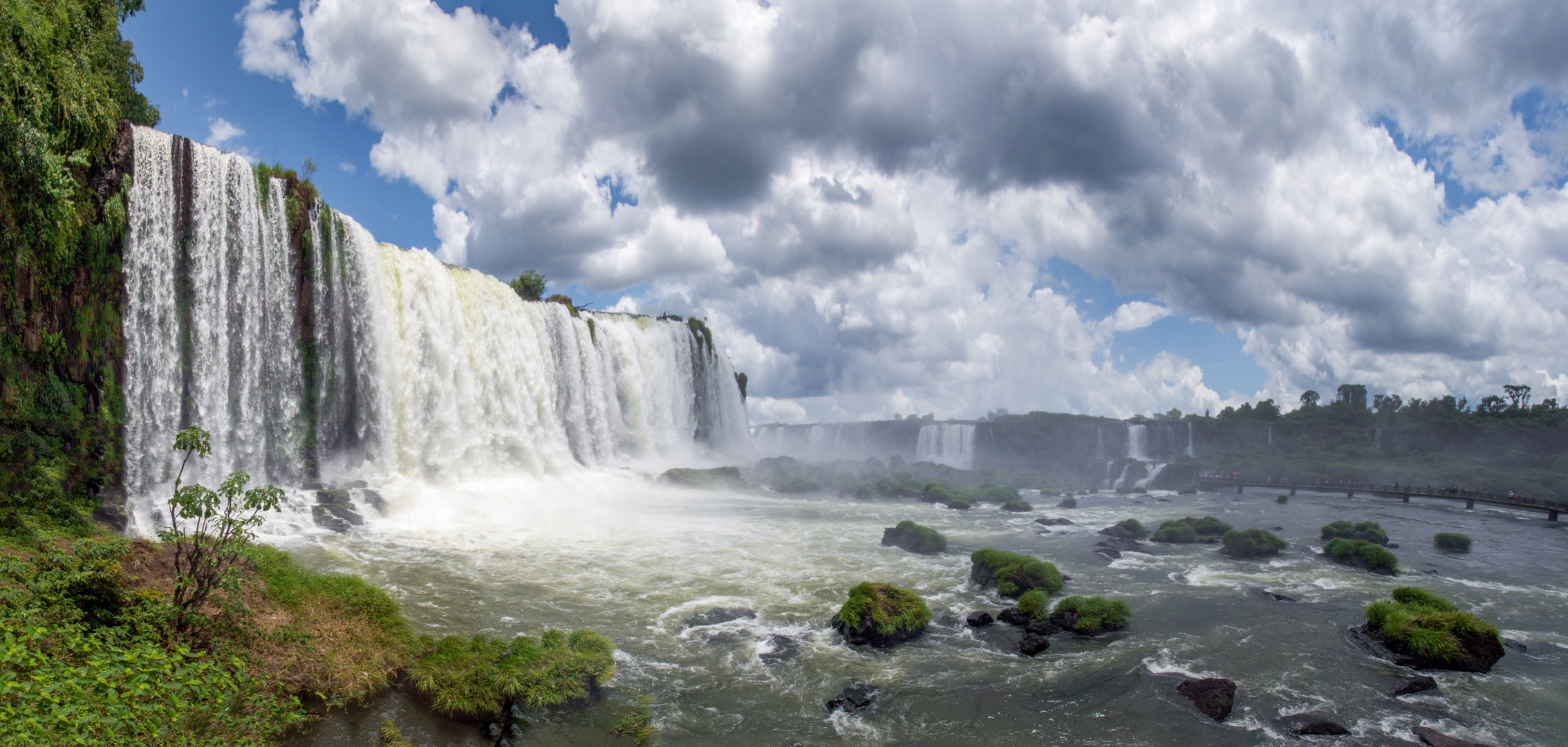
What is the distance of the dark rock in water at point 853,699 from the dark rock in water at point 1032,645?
→ 136 inches

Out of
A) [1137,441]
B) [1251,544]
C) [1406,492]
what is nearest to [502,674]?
[1251,544]

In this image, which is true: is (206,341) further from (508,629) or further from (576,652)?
(576,652)

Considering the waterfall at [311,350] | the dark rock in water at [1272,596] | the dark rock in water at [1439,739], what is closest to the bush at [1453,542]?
the dark rock in water at [1272,596]

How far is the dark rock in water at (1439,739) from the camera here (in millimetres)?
8578

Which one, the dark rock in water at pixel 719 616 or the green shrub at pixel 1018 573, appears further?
the green shrub at pixel 1018 573

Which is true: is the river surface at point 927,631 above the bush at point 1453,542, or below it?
above

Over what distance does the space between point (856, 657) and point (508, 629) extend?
612 cm

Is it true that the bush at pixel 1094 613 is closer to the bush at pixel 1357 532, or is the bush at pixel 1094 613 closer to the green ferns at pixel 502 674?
the green ferns at pixel 502 674

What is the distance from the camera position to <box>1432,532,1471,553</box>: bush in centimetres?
2416

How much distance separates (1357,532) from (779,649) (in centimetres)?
2494

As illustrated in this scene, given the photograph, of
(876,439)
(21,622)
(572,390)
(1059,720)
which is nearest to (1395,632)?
(1059,720)

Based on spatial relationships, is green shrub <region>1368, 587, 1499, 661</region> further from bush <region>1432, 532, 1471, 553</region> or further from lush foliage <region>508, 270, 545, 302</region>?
lush foliage <region>508, 270, 545, 302</region>

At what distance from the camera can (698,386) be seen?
171ft

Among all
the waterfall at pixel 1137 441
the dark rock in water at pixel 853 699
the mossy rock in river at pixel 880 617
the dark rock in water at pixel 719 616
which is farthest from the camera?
the waterfall at pixel 1137 441
